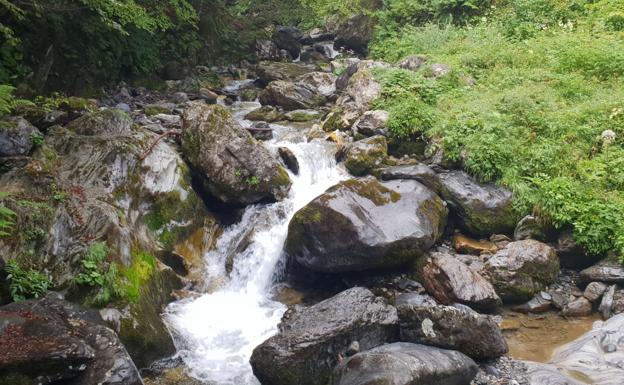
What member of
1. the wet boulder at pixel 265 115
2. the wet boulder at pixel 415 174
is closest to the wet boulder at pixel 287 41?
the wet boulder at pixel 265 115

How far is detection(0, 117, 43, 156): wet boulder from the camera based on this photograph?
26.4 ft

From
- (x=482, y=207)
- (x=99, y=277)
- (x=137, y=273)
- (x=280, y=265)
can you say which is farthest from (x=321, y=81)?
(x=99, y=277)

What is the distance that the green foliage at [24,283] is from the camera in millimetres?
6180

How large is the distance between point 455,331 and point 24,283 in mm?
6041

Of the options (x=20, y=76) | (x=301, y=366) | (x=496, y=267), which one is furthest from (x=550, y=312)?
(x=20, y=76)

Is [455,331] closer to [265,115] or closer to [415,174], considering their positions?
[415,174]

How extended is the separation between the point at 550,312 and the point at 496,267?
117 cm

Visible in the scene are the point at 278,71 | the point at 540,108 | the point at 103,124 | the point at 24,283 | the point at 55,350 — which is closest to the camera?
the point at 55,350

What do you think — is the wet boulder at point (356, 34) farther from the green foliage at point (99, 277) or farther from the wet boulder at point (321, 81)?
the green foliage at point (99, 277)

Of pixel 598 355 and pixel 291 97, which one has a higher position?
pixel 291 97

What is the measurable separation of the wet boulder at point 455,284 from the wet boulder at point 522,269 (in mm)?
305

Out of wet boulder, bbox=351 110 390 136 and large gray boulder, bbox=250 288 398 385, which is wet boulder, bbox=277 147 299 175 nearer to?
wet boulder, bbox=351 110 390 136

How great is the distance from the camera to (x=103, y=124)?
10047 mm

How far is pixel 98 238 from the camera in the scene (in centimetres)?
734
